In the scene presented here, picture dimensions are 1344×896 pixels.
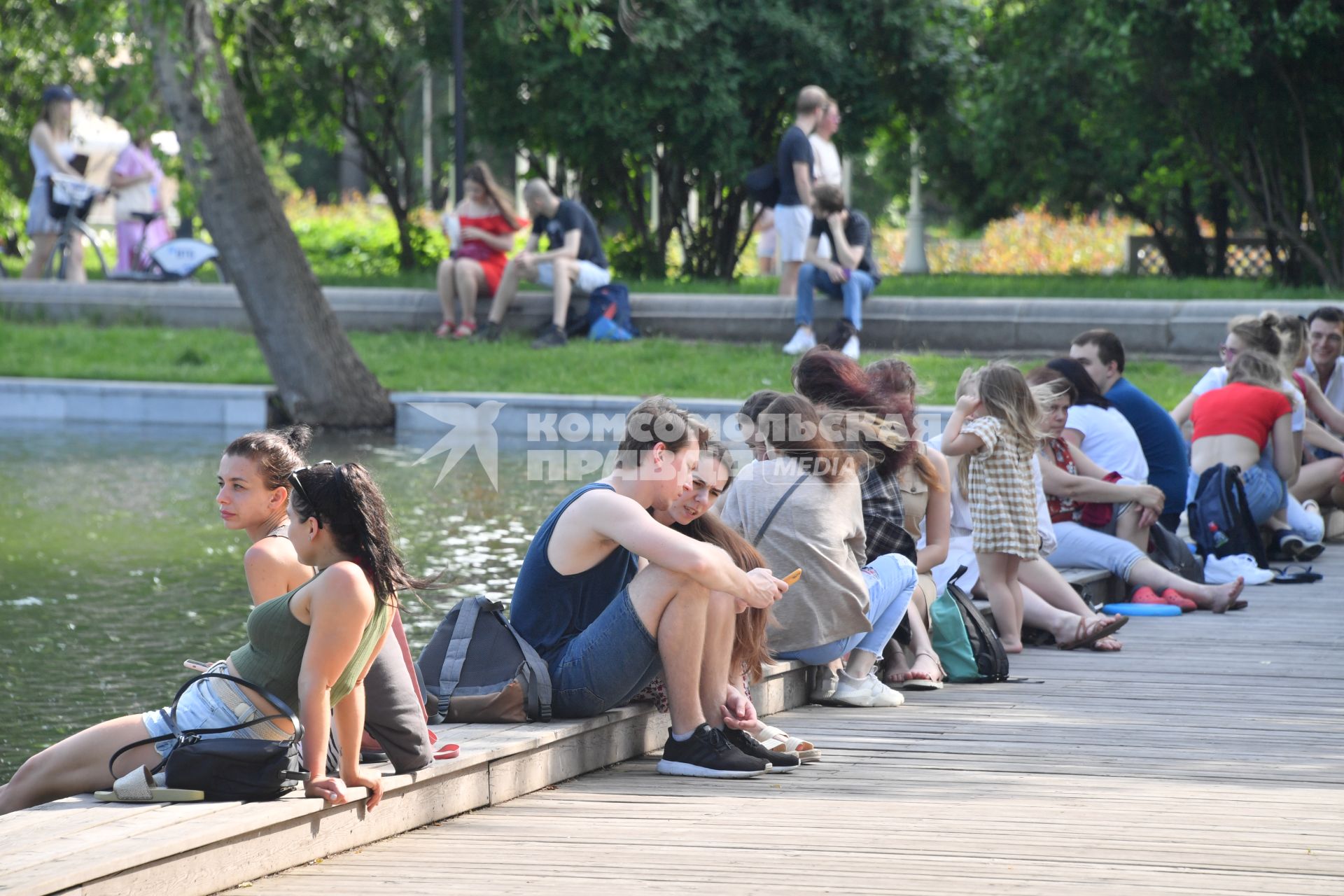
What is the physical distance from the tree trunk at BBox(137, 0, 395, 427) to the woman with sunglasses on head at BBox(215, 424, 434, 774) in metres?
9.55

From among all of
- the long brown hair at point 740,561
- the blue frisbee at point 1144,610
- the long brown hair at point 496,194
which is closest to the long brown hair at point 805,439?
the long brown hair at point 740,561

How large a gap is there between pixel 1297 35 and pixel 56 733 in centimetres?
1391

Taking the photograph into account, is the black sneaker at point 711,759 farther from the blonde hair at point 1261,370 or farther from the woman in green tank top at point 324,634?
the blonde hair at point 1261,370

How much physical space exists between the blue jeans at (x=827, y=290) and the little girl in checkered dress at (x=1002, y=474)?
7853mm

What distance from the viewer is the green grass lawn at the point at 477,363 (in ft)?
46.2

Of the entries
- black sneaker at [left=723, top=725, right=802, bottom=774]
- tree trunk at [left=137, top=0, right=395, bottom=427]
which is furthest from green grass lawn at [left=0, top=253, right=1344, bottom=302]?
black sneaker at [left=723, top=725, right=802, bottom=774]

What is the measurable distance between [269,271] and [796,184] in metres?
5.04

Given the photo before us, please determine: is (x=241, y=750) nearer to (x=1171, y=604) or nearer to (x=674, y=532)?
(x=674, y=532)

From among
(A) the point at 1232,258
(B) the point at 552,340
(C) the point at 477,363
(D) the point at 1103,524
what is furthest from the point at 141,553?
(A) the point at 1232,258

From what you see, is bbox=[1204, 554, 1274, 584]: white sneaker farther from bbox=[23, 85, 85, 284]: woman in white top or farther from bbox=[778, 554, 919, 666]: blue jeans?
bbox=[23, 85, 85, 284]: woman in white top

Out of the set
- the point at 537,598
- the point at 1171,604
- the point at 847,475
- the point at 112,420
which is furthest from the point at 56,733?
the point at 112,420

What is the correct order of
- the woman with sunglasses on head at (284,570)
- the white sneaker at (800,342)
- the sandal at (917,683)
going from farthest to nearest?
the white sneaker at (800,342) < the sandal at (917,683) < the woman with sunglasses on head at (284,570)

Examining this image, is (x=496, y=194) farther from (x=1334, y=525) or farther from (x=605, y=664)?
(x=605, y=664)

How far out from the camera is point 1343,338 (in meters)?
10.5
